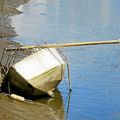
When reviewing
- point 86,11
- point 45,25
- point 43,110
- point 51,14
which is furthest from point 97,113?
point 86,11

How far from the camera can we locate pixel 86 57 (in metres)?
24.2

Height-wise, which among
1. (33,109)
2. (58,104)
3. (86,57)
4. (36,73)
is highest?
(36,73)

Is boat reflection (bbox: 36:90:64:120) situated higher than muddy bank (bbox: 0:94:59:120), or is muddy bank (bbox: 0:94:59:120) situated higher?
muddy bank (bbox: 0:94:59:120)

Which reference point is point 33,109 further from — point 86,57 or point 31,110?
point 86,57

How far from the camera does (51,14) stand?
4759cm

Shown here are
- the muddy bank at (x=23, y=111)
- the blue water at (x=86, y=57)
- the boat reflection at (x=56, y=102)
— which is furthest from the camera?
the blue water at (x=86, y=57)

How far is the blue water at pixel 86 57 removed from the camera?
1579cm

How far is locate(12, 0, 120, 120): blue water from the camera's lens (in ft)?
51.8

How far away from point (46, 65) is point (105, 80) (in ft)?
15.1

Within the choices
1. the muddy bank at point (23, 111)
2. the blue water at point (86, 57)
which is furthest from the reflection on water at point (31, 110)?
the blue water at point (86, 57)

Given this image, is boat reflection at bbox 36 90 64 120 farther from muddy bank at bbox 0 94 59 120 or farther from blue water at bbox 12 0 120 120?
muddy bank at bbox 0 94 59 120

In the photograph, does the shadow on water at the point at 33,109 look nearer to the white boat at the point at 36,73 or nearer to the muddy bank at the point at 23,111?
the muddy bank at the point at 23,111

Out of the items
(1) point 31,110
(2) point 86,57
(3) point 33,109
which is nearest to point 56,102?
(3) point 33,109

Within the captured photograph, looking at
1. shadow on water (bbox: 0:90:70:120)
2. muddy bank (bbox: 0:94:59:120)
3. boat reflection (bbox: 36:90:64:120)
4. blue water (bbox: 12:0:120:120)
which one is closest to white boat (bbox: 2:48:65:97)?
boat reflection (bbox: 36:90:64:120)
